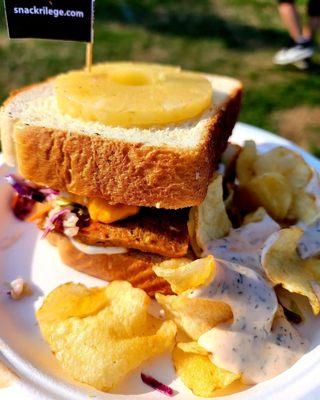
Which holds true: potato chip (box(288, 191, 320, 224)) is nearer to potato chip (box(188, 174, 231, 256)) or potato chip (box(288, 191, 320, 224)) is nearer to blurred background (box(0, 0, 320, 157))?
Result: potato chip (box(188, 174, 231, 256))

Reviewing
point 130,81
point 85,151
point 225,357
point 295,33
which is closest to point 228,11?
point 295,33

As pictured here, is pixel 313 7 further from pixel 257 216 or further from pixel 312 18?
pixel 257 216

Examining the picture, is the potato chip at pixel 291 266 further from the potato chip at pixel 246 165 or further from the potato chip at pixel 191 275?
the potato chip at pixel 246 165

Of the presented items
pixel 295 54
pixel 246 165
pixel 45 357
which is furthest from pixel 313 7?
pixel 45 357

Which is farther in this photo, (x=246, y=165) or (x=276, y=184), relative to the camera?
(x=246, y=165)

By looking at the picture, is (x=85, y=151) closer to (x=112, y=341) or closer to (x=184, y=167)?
(x=184, y=167)

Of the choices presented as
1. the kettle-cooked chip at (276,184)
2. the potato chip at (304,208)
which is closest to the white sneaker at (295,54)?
the kettle-cooked chip at (276,184)

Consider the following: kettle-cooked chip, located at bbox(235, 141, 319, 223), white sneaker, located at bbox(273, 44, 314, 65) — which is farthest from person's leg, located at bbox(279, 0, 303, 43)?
kettle-cooked chip, located at bbox(235, 141, 319, 223)
